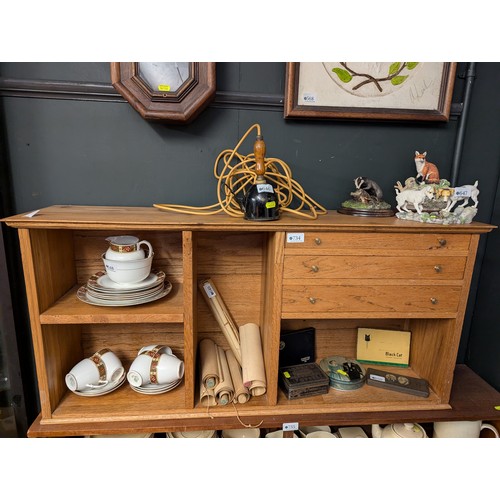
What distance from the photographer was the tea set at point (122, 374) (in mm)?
1244

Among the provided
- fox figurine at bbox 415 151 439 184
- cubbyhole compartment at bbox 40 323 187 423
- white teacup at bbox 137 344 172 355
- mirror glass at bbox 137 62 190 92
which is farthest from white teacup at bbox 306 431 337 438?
mirror glass at bbox 137 62 190 92

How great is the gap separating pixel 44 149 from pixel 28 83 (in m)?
0.24

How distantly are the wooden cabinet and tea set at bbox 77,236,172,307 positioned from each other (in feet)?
0.12

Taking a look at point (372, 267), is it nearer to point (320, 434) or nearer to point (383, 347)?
point (383, 347)

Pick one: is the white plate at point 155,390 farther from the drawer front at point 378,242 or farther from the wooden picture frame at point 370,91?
the wooden picture frame at point 370,91

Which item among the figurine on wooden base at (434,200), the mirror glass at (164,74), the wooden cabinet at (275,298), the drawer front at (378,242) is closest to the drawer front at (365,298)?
the wooden cabinet at (275,298)

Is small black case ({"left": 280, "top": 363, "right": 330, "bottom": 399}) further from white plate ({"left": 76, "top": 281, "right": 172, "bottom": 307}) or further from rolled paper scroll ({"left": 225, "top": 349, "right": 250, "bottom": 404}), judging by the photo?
white plate ({"left": 76, "top": 281, "right": 172, "bottom": 307})

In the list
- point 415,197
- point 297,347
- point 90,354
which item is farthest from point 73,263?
point 415,197

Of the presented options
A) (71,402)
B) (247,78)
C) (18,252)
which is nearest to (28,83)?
(18,252)

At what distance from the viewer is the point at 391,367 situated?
1.51 metres

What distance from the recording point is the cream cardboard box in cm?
151

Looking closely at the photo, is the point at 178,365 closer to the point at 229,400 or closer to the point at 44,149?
the point at 229,400

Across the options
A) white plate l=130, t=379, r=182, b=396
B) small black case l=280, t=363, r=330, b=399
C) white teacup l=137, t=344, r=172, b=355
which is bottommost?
white plate l=130, t=379, r=182, b=396

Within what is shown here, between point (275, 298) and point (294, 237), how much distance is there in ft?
0.74
